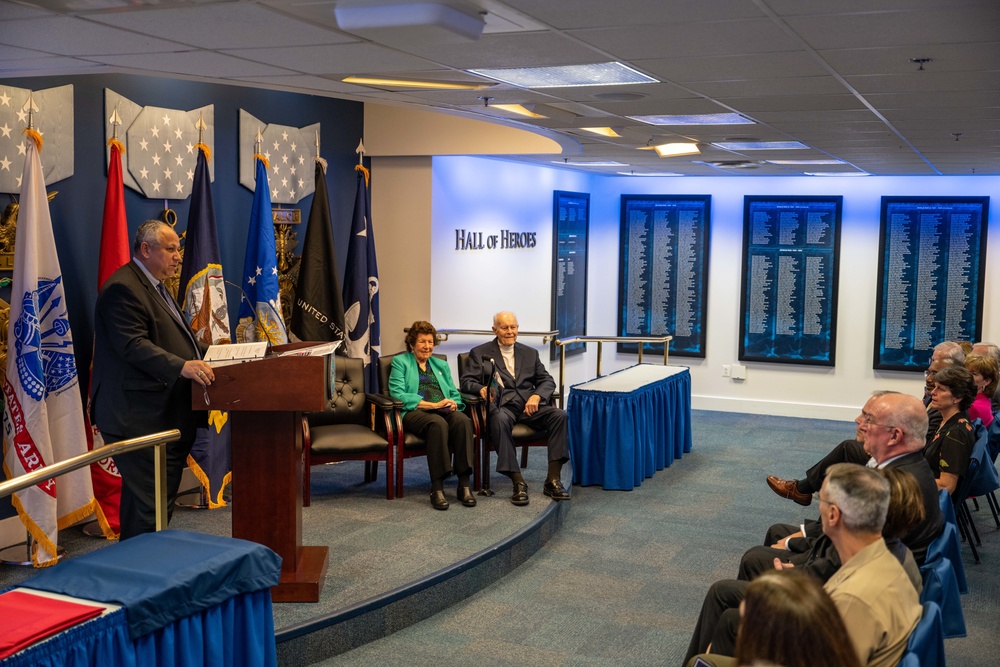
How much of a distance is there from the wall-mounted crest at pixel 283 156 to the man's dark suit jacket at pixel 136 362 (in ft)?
8.91

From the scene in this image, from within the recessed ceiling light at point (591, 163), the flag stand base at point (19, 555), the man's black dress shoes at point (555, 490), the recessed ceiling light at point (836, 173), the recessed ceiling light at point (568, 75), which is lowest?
the flag stand base at point (19, 555)

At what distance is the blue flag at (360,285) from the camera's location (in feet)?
23.6

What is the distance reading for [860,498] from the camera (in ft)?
9.93

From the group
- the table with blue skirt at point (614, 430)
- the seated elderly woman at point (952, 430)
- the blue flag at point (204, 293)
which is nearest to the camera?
the seated elderly woman at point (952, 430)

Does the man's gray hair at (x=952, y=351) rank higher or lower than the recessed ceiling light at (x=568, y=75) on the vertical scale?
lower

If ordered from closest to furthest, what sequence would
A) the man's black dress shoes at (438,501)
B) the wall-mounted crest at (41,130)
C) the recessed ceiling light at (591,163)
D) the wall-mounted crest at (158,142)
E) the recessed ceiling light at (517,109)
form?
the wall-mounted crest at (41,130) < the recessed ceiling light at (517,109) < the wall-mounted crest at (158,142) < the man's black dress shoes at (438,501) < the recessed ceiling light at (591,163)

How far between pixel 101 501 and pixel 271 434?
151cm

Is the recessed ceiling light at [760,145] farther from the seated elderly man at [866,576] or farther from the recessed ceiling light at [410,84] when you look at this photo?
the seated elderly man at [866,576]

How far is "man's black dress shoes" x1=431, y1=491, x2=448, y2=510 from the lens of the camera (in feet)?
19.4

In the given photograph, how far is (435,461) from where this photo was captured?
6035 millimetres

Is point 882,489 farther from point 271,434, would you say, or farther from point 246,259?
point 246,259

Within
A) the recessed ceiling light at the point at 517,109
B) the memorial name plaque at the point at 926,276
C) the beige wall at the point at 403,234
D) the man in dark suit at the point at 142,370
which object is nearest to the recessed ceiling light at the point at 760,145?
the recessed ceiling light at the point at 517,109

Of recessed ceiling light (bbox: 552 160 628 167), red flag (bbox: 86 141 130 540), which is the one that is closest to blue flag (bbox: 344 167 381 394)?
red flag (bbox: 86 141 130 540)

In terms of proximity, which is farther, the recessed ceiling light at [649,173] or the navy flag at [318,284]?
the recessed ceiling light at [649,173]
